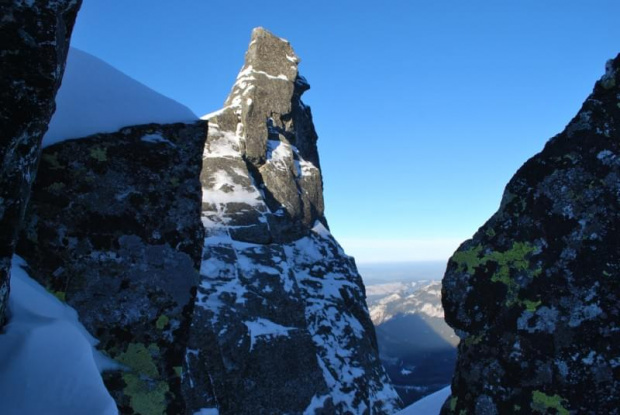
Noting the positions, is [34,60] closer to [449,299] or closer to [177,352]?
[177,352]

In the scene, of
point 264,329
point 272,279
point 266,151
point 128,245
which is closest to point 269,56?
point 266,151

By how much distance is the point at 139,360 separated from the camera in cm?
487

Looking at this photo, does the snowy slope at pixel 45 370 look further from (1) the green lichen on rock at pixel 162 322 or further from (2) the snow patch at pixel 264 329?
(2) the snow patch at pixel 264 329

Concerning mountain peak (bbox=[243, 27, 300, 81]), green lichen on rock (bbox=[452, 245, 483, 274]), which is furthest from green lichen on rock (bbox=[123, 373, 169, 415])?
mountain peak (bbox=[243, 27, 300, 81])

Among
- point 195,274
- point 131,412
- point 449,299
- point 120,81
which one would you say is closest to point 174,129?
point 120,81

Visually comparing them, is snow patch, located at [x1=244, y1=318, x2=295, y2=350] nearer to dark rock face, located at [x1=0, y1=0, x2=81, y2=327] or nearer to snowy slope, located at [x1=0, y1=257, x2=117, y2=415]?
snowy slope, located at [x1=0, y1=257, x2=117, y2=415]

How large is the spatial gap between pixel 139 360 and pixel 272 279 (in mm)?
46852

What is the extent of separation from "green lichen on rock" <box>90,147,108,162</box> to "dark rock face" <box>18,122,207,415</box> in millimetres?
10

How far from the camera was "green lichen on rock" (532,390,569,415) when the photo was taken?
4.39 metres

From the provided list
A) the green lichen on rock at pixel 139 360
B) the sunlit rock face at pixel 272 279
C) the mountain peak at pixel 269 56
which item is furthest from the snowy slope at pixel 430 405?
the mountain peak at pixel 269 56

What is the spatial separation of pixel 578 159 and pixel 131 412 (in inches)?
214

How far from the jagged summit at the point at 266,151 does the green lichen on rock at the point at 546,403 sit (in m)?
50.9

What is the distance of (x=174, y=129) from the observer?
5852 millimetres

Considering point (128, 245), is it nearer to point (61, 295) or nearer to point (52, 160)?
point (61, 295)
